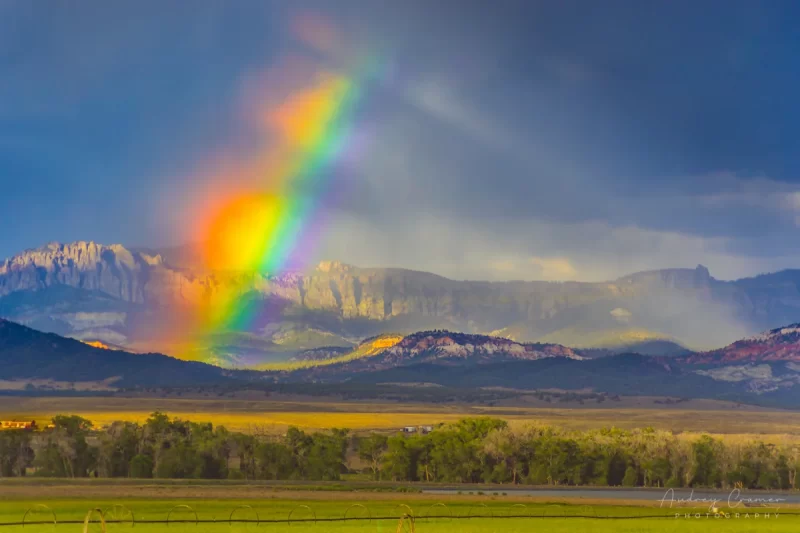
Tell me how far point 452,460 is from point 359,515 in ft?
176

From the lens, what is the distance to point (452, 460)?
A: 5965 inches

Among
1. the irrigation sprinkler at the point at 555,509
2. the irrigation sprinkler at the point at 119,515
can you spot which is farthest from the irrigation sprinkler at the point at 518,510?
the irrigation sprinkler at the point at 119,515

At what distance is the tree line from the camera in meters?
148

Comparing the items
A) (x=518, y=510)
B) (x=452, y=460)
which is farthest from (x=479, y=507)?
(x=452, y=460)

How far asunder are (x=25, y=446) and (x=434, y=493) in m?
61.6

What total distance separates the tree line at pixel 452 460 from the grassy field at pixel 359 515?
100.0ft

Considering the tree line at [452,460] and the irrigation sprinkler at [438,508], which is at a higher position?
the tree line at [452,460]

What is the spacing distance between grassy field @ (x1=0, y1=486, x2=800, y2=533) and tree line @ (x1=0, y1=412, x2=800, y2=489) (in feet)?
100.0

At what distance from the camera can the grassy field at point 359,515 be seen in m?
87.8

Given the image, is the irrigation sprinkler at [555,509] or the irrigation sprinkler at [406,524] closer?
the irrigation sprinkler at [406,524]

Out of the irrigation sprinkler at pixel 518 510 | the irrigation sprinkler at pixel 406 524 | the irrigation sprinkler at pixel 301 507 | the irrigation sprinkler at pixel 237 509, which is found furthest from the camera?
the irrigation sprinkler at pixel 518 510

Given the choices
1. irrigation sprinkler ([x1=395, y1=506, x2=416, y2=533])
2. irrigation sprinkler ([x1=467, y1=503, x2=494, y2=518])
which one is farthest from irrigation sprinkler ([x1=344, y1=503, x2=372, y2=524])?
irrigation sprinkler ([x1=467, y1=503, x2=494, y2=518])
